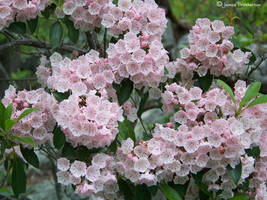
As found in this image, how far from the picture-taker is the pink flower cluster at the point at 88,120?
5.14ft

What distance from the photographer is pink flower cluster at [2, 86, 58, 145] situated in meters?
1.80

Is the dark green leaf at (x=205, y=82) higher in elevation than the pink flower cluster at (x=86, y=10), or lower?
lower

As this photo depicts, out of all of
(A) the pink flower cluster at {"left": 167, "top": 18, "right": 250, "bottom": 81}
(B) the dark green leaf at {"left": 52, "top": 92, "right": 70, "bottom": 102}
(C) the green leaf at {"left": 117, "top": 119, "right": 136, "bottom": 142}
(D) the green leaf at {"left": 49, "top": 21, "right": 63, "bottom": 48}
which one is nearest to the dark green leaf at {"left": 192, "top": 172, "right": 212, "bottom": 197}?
(C) the green leaf at {"left": 117, "top": 119, "right": 136, "bottom": 142}

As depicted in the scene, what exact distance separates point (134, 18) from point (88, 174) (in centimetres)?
84

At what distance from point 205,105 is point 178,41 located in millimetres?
4628

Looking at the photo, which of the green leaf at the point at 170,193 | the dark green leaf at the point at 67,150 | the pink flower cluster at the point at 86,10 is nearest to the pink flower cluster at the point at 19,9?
the pink flower cluster at the point at 86,10

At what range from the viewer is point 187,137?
1.77 metres

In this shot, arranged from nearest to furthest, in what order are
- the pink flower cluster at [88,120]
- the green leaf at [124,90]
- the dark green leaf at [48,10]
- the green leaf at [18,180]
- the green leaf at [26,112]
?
1. the pink flower cluster at [88,120]
2. the green leaf at [26,112]
3. the green leaf at [124,90]
4. the green leaf at [18,180]
5. the dark green leaf at [48,10]

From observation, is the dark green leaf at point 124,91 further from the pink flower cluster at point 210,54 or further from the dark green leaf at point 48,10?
the dark green leaf at point 48,10

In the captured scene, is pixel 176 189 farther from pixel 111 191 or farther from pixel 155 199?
pixel 155 199

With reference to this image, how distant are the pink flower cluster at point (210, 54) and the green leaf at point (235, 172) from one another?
1.92ft

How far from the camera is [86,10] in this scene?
2.02 m

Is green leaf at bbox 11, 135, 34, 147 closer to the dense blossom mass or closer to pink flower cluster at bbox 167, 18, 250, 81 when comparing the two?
the dense blossom mass

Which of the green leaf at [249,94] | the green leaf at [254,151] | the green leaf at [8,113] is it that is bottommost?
the green leaf at [254,151]
